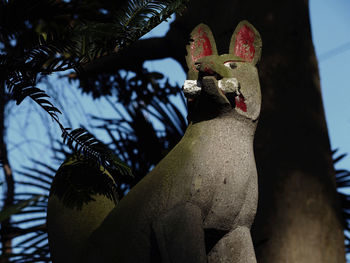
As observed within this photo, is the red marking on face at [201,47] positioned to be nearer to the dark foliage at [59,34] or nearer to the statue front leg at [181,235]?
the dark foliage at [59,34]

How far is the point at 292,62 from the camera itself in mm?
3357

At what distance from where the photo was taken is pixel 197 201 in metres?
1.71

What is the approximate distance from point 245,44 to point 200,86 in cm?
29

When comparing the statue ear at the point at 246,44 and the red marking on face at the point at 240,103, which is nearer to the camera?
the red marking on face at the point at 240,103

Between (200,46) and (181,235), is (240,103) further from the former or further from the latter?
(181,235)

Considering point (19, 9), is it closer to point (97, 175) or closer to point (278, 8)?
point (97, 175)

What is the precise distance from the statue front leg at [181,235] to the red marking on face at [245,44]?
2.00 ft

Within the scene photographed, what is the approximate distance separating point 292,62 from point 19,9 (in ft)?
7.13

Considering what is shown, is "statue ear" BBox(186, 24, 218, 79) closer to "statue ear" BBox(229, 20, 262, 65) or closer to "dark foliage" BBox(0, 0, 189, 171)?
"statue ear" BBox(229, 20, 262, 65)

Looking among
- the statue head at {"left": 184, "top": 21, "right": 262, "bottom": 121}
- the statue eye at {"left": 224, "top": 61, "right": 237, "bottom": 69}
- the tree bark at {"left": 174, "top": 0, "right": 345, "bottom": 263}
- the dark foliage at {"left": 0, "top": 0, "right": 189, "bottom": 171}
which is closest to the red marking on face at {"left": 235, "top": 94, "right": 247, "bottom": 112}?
the statue head at {"left": 184, "top": 21, "right": 262, "bottom": 121}

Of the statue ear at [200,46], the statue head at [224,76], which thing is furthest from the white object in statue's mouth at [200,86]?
the statue ear at [200,46]

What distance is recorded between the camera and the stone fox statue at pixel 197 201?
1697 mm

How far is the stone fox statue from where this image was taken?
5.57 feet

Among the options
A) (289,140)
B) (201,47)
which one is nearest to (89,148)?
(201,47)
